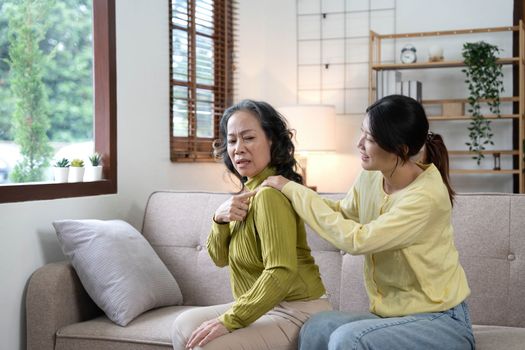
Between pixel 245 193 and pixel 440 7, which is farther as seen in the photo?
pixel 440 7

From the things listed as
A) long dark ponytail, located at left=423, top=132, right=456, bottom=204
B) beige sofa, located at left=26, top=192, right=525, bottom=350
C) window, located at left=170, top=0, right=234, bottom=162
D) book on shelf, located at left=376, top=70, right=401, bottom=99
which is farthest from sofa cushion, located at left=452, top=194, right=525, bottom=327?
book on shelf, located at left=376, top=70, right=401, bottom=99

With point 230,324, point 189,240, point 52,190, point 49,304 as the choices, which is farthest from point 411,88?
point 230,324

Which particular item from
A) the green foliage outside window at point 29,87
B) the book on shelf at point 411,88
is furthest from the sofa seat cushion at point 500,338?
the book on shelf at point 411,88

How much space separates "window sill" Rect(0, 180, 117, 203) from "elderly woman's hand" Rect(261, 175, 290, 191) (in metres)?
1.18

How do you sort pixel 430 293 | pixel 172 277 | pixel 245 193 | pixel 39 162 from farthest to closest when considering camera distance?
pixel 39 162, pixel 172 277, pixel 245 193, pixel 430 293

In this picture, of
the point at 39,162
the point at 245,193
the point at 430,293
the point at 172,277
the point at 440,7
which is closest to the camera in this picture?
the point at 430,293

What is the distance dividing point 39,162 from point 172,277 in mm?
1007

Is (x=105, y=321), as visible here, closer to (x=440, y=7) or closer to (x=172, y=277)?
(x=172, y=277)

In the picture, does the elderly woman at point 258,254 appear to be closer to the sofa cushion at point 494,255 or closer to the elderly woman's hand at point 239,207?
the elderly woman's hand at point 239,207

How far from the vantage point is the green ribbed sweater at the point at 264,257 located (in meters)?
2.01

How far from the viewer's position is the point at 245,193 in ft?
7.10

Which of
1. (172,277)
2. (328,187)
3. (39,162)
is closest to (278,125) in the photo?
(172,277)

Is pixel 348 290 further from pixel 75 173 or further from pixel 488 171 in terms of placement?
pixel 488 171

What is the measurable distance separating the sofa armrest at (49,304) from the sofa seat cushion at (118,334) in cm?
4
